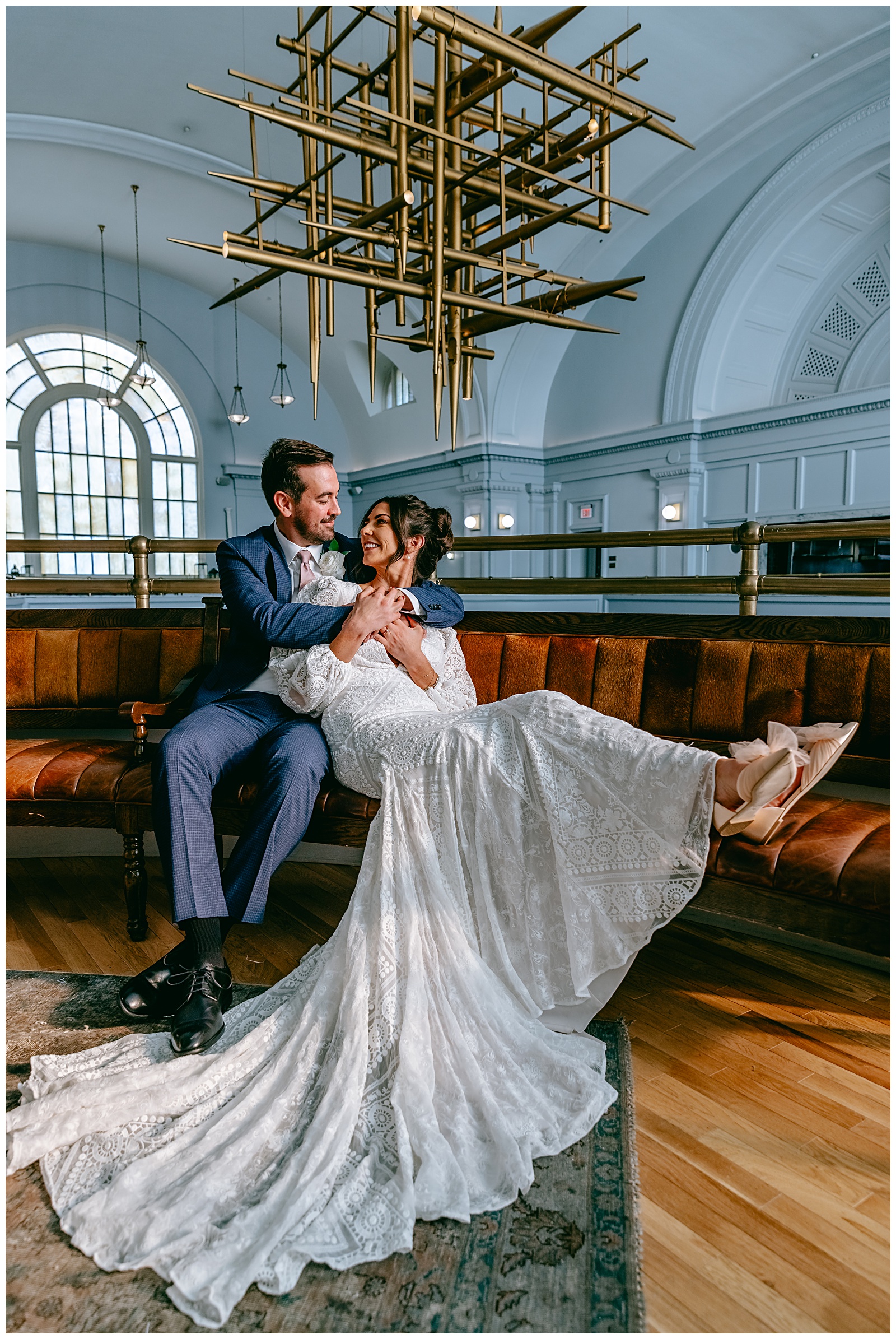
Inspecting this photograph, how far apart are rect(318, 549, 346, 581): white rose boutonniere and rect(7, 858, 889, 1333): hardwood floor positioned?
1.16 meters

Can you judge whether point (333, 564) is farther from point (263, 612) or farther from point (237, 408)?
point (237, 408)

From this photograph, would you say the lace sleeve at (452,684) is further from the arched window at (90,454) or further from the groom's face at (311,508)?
the arched window at (90,454)

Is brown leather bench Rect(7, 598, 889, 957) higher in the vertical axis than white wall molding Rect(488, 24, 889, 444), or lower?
lower

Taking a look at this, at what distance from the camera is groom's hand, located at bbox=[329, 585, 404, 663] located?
2.34 meters

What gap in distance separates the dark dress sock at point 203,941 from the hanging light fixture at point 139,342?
8962 mm

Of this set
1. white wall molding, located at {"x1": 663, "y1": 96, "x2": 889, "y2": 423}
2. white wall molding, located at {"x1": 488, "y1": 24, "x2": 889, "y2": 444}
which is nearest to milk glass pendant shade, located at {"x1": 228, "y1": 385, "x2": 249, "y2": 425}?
white wall molding, located at {"x1": 488, "y1": 24, "x2": 889, "y2": 444}

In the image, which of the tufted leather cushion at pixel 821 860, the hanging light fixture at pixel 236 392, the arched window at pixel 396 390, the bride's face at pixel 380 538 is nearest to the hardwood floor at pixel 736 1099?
the tufted leather cushion at pixel 821 860

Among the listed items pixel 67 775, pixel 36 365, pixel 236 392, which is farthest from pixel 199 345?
pixel 67 775

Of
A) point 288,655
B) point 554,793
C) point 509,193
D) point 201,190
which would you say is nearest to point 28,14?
point 201,190

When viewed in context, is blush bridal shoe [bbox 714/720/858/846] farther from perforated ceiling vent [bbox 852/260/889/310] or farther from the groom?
perforated ceiling vent [bbox 852/260/889/310]

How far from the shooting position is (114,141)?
8.91m

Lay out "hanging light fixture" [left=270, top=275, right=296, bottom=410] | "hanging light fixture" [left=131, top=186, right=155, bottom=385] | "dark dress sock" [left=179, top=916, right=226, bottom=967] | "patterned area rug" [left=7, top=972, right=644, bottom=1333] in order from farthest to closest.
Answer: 1. "hanging light fixture" [left=270, top=275, right=296, bottom=410]
2. "hanging light fixture" [left=131, top=186, right=155, bottom=385]
3. "dark dress sock" [left=179, top=916, right=226, bottom=967]
4. "patterned area rug" [left=7, top=972, right=644, bottom=1333]

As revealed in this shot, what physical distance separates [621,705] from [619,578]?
0.51m

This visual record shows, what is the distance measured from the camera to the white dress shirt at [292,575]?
100 inches
